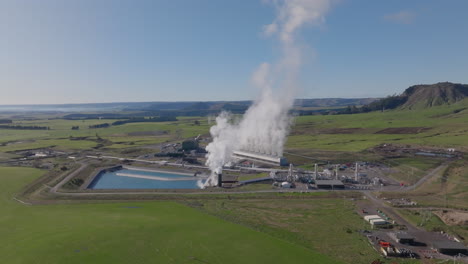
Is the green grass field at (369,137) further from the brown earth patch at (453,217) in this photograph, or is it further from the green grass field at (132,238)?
the green grass field at (132,238)

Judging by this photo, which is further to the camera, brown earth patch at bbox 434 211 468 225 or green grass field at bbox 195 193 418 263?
brown earth patch at bbox 434 211 468 225

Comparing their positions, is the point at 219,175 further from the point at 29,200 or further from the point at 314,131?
the point at 314,131

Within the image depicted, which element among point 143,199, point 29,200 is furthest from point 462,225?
point 29,200

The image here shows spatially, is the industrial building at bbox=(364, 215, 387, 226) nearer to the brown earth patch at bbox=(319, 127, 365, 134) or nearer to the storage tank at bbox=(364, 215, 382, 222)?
the storage tank at bbox=(364, 215, 382, 222)

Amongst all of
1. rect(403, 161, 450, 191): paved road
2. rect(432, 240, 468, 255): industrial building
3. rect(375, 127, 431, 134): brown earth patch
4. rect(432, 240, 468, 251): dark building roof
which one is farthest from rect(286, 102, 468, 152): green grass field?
rect(432, 240, 468, 255): industrial building

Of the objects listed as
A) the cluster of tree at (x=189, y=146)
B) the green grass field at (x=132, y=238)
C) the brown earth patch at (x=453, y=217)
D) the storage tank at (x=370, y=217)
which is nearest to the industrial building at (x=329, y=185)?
the storage tank at (x=370, y=217)
